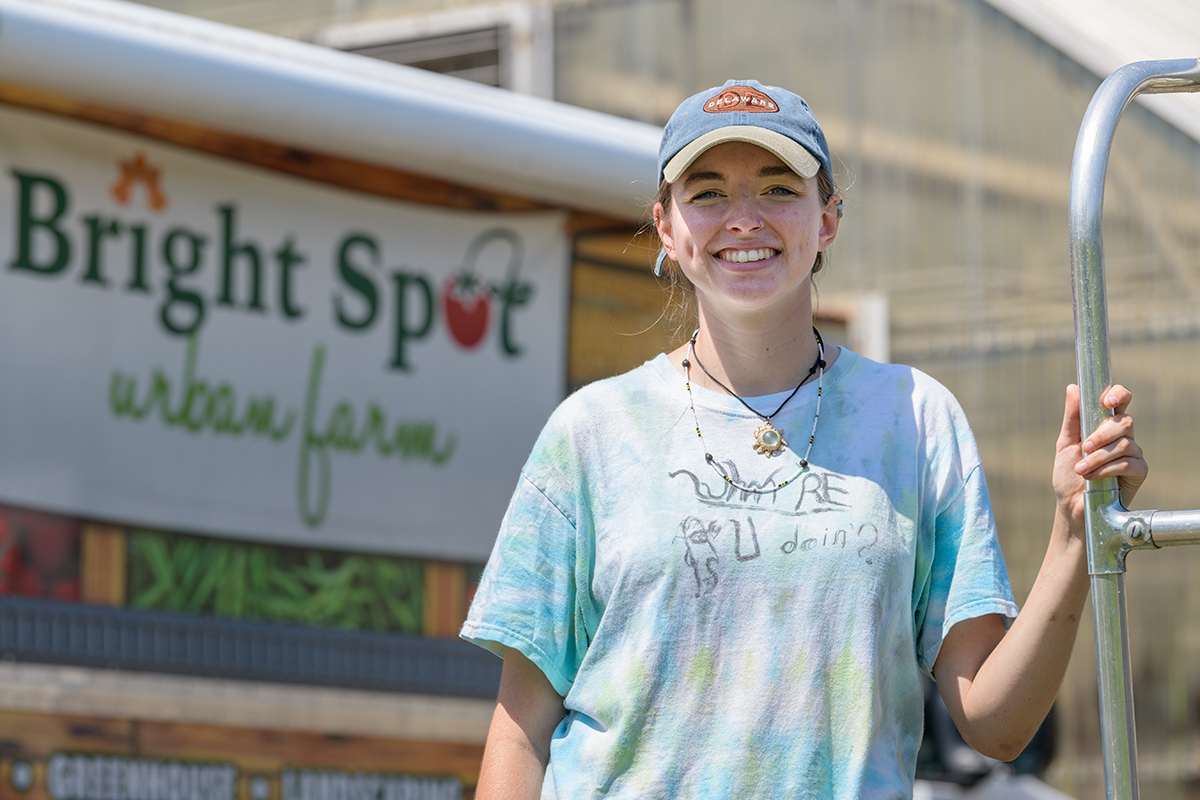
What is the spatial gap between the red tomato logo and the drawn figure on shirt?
2300 mm

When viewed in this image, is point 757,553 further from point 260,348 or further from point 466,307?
point 466,307

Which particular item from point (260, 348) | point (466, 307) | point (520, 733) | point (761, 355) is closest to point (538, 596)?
point (520, 733)

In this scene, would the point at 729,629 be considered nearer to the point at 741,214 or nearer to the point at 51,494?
the point at 741,214

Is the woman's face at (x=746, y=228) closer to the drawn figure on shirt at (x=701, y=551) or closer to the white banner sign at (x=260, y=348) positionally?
the drawn figure on shirt at (x=701, y=551)

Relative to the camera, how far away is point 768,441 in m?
1.69

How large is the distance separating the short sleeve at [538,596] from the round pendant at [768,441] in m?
0.22

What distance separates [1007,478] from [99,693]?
5.24 meters

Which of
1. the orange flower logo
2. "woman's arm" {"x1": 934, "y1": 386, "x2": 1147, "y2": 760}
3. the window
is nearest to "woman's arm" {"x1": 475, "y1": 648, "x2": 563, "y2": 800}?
"woman's arm" {"x1": 934, "y1": 386, "x2": 1147, "y2": 760}

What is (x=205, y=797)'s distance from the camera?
333 cm

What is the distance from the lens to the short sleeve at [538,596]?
1.71 m

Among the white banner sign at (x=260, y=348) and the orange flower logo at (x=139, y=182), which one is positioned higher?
the orange flower logo at (x=139, y=182)

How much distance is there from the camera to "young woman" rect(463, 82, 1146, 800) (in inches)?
62.7

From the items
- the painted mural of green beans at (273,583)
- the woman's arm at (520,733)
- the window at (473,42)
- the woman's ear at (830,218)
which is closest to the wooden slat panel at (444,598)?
the painted mural of green beans at (273,583)

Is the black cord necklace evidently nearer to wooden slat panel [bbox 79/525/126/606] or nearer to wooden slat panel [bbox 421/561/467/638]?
wooden slat panel [bbox 79/525/126/606]
